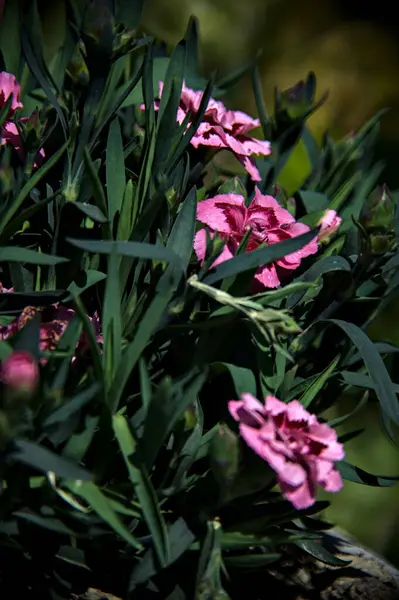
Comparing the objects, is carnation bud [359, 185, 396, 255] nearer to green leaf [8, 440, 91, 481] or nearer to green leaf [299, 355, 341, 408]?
green leaf [299, 355, 341, 408]

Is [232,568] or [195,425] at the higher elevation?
[195,425]

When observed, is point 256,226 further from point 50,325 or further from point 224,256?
point 50,325

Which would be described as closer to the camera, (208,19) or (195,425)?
(195,425)

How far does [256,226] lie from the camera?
75 centimetres

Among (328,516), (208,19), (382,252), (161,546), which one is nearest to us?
(161,546)

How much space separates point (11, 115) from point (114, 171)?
0.15m

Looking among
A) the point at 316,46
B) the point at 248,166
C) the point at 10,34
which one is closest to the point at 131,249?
the point at 248,166

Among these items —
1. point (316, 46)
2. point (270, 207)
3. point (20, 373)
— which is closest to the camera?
point (20, 373)

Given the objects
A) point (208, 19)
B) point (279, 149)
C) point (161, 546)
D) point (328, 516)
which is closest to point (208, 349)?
point (161, 546)

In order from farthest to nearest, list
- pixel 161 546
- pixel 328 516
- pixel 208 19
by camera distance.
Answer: pixel 208 19, pixel 328 516, pixel 161 546

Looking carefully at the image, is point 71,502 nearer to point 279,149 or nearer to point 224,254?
point 224,254

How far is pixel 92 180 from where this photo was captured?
0.66m

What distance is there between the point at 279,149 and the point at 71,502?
50 centimetres

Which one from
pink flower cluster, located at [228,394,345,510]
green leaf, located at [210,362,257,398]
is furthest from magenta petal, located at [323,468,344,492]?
green leaf, located at [210,362,257,398]
